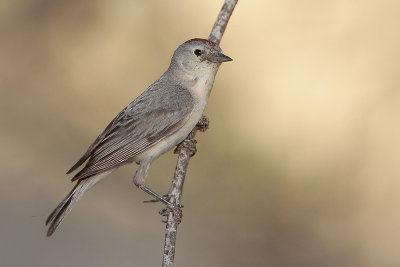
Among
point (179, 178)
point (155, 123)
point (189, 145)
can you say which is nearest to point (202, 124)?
point (189, 145)

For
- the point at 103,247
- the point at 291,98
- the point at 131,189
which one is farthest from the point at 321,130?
the point at 103,247

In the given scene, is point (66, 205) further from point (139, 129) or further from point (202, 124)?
point (202, 124)

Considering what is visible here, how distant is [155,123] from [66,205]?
105 centimetres

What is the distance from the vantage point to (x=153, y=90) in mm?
6117

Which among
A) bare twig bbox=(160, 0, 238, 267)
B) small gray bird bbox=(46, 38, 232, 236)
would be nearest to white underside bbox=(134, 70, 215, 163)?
small gray bird bbox=(46, 38, 232, 236)

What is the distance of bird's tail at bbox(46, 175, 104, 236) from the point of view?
5629 mm

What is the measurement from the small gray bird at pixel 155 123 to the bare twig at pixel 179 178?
0.11m

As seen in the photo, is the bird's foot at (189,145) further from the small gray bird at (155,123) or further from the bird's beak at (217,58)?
the bird's beak at (217,58)

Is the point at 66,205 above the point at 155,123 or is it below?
below

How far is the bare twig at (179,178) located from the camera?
16.8ft

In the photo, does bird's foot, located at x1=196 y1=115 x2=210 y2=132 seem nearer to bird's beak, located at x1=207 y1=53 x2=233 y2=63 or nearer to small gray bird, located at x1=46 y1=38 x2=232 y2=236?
small gray bird, located at x1=46 y1=38 x2=232 y2=236

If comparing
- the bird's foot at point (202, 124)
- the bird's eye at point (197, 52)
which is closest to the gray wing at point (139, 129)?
the bird's eye at point (197, 52)

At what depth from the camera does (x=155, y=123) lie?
5.86 m

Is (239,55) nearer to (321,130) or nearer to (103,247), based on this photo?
(321,130)
